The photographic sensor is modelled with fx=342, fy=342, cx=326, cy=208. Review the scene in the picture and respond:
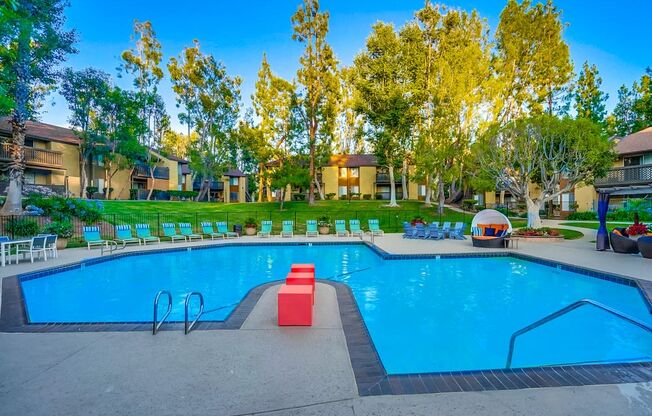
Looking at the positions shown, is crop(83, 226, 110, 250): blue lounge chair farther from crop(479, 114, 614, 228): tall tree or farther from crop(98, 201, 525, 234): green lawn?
crop(479, 114, 614, 228): tall tree

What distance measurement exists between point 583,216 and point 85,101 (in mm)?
42856

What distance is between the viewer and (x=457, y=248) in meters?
14.3

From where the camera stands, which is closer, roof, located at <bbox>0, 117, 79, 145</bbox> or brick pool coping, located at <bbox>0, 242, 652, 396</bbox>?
Result: brick pool coping, located at <bbox>0, 242, 652, 396</bbox>

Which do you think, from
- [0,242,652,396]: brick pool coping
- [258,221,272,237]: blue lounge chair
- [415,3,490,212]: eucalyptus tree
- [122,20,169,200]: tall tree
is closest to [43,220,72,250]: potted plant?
[258,221,272,237]: blue lounge chair

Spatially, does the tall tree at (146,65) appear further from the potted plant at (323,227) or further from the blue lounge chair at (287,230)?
the potted plant at (323,227)

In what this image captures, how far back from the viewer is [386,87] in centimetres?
2738

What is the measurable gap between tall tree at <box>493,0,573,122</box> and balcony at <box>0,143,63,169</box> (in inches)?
1369

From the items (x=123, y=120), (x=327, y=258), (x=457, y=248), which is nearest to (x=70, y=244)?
(x=327, y=258)

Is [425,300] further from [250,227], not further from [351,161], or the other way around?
[351,161]

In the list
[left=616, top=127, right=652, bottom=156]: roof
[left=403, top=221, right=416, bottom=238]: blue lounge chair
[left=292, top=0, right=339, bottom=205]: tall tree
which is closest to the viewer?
[left=403, top=221, right=416, bottom=238]: blue lounge chair

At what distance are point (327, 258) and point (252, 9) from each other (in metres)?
12.6

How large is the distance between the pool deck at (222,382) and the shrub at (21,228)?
12393 mm

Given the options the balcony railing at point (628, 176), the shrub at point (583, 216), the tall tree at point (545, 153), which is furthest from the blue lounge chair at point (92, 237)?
the shrub at point (583, 216)

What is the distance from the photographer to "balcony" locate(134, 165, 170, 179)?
37.4 meters
